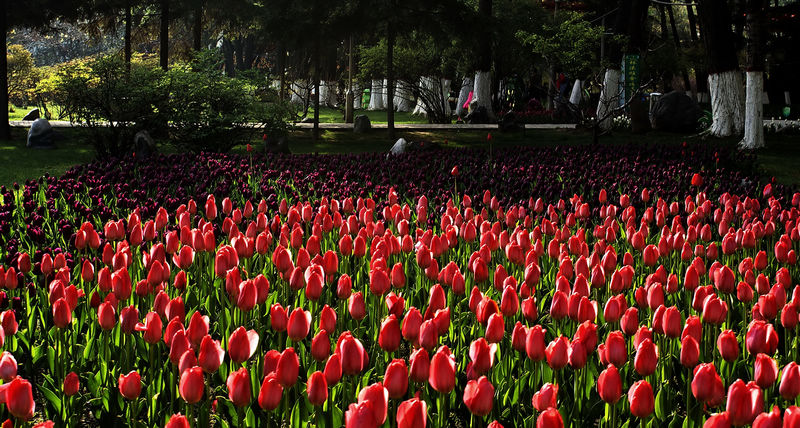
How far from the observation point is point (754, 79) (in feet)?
59.8

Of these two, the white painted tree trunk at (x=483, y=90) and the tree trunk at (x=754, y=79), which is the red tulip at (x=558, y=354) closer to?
the tree trunk at (x=754, y=79)

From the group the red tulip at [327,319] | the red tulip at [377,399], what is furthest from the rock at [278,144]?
the red tulip at [377,399]

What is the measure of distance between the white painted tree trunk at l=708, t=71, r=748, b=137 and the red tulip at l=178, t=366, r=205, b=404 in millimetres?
20158

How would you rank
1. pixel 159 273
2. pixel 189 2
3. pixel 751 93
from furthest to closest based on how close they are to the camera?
1. pixel 189 2
2. pixel 751 93
3. pixel 159 273

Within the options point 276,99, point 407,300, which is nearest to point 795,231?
point 407,300

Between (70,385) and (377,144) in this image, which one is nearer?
(70,385)

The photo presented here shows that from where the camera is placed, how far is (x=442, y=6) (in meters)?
21.0

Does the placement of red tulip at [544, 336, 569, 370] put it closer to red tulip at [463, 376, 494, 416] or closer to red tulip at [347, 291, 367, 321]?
red tulip at [463, 376, 494, 416]

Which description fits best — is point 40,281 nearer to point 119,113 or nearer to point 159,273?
point 159,273

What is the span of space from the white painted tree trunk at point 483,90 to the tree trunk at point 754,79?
10.1m

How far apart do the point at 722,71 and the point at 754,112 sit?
2.89 metres

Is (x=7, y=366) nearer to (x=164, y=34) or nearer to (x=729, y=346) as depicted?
(x=729, y=346)

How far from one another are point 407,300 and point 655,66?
32.6 meters

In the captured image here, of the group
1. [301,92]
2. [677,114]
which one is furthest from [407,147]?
[301,92]
